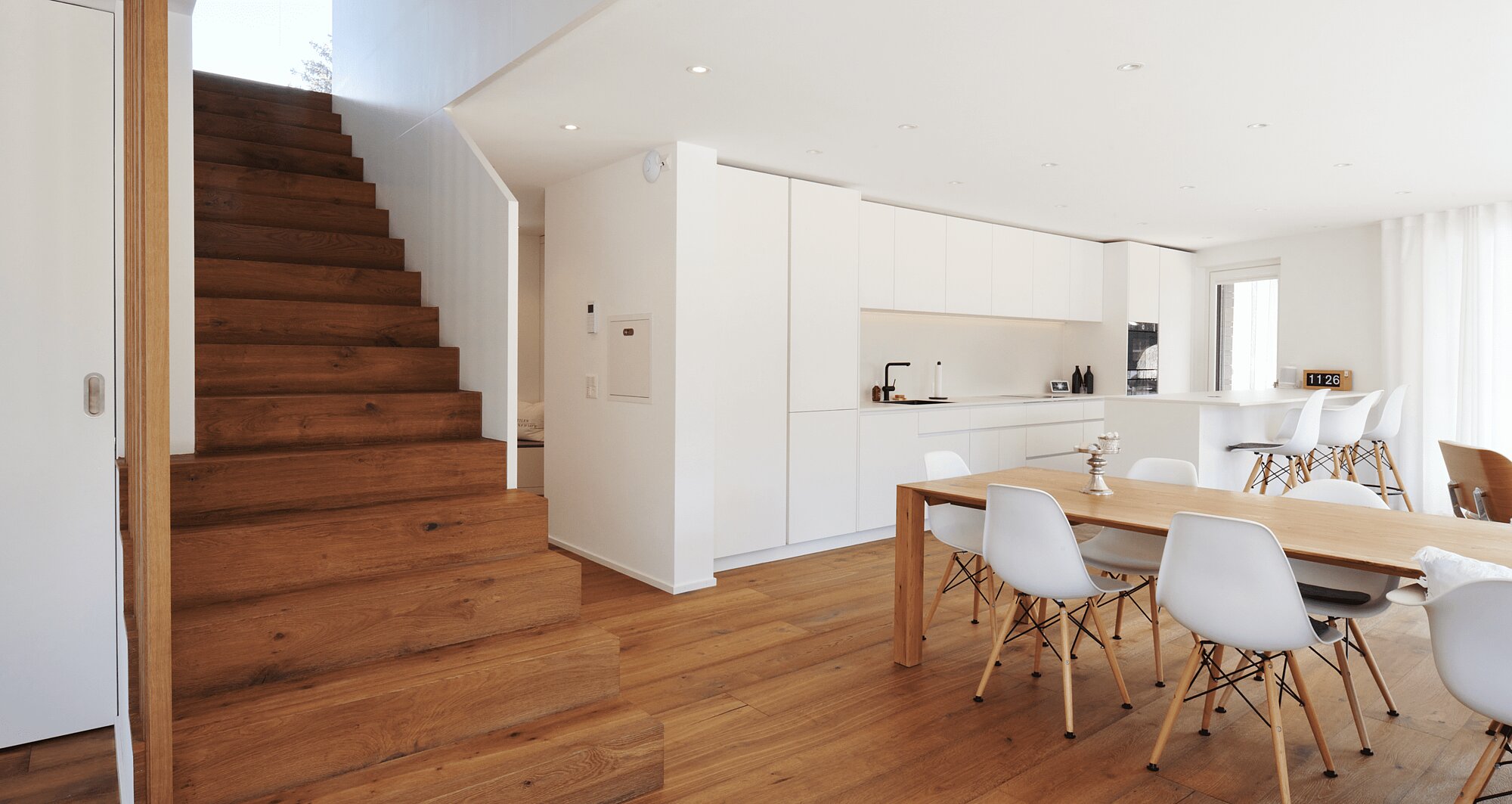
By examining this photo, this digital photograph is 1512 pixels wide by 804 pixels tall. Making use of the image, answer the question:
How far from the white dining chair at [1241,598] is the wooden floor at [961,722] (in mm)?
179

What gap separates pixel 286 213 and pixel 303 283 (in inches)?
23.8

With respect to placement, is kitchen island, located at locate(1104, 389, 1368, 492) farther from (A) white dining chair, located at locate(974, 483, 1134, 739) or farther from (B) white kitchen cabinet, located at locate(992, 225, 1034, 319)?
(A) white dining chair, located at locate(974, 483, 1134, 739)

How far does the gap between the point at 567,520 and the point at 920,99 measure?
3.31 m

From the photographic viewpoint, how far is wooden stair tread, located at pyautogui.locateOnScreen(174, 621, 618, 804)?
2006 millimetres

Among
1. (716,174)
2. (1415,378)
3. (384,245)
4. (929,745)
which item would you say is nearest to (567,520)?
(384,245)

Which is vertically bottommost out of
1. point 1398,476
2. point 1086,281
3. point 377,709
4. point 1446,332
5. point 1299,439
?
point 377,709

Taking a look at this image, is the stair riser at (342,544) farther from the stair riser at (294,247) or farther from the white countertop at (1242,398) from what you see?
the white countertop at (1242,398)

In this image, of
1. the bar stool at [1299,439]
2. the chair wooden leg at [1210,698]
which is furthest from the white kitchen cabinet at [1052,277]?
the chair wooden leg at [1210,698]

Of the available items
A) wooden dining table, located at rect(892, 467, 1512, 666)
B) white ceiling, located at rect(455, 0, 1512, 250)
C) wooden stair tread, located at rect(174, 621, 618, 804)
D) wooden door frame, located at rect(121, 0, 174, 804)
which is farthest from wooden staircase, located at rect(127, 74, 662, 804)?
wooden dining table, located at rect(892, 467, 1512, 666)

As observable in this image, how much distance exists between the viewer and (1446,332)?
6355mm

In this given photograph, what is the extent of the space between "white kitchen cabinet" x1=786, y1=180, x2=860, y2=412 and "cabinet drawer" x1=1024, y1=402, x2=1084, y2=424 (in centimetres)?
213

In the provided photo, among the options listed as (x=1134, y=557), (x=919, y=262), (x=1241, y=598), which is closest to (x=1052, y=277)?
(x=919, y=262)

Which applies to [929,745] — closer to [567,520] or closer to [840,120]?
[840,120]

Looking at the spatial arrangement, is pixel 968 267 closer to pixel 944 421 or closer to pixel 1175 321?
pixel 944 421
